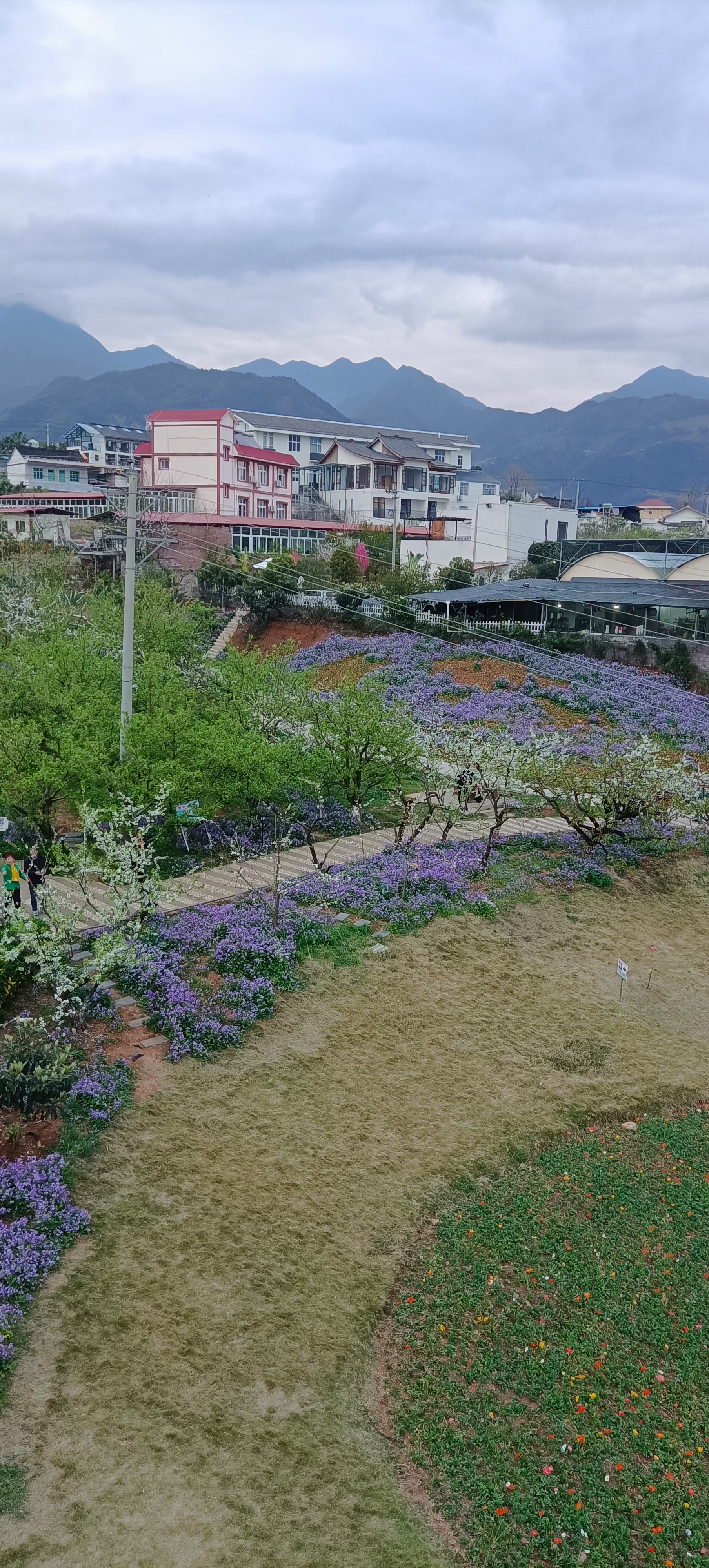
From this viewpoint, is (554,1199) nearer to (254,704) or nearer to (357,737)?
(357,737)

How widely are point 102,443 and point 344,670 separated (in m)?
83.1

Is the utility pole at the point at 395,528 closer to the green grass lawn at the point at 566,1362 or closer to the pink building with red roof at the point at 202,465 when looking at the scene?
the pink building with red roof at the point at 202,465

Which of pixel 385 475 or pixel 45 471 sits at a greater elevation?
pixel 45 471

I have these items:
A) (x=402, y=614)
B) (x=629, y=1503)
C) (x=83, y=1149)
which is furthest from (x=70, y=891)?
(x=402, y=614)

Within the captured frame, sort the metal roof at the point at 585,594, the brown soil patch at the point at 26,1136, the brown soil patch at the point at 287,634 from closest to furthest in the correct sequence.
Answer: the brown soil patch at the point at 26,1136
the metal roof at the point at 585,594
the brown soil patch at the point at 287,634

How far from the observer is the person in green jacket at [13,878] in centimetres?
1891

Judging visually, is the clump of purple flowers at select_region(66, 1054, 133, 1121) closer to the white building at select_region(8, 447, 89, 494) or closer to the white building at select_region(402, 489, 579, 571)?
the white building at select_region(402, 489, 579, 571)

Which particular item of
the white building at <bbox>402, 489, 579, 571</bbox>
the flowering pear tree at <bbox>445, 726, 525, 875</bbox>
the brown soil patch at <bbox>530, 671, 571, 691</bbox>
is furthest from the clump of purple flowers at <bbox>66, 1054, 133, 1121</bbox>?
the white building at <bbox>402, 489, 579, 571</bbox>

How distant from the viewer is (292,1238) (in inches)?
473

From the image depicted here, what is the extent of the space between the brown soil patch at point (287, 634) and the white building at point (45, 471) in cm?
5164

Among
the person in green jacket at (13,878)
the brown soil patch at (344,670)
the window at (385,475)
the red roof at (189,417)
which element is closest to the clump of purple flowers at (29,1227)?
the person in green jacket at (13,878)

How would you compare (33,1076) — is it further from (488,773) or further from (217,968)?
(488,773)

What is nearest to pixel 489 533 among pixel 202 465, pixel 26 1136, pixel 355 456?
pixel 355 456

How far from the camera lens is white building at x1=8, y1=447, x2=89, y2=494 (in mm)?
93250
